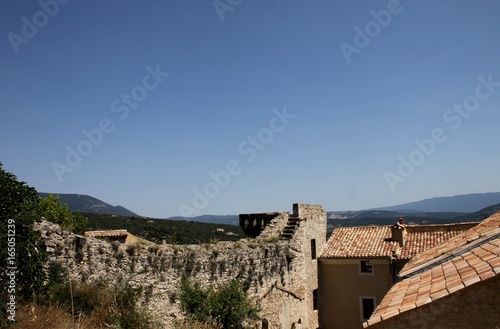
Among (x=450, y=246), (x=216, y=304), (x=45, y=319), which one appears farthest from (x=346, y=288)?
(x=45, y=319)

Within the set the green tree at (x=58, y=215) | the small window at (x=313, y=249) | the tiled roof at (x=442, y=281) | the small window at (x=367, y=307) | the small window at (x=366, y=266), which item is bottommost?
the small window at (x=367, y=307)

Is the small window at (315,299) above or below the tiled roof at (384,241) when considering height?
below

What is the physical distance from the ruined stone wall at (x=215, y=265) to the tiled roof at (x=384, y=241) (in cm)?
198

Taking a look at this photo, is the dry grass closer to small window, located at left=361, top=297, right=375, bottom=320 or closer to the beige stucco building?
the beige stucco building

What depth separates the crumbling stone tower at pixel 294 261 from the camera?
1834 cm

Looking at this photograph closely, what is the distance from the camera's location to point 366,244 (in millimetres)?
25047

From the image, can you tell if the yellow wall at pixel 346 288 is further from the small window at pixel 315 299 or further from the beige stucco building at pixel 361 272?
the small window at pixel 315 299

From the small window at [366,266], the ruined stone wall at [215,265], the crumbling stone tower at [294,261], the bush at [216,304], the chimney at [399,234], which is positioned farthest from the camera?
the chimney at [399,234]

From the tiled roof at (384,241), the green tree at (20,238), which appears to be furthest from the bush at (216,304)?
the tiled roof at (384,241)

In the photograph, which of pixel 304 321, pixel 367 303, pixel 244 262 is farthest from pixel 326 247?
pixel 244 262

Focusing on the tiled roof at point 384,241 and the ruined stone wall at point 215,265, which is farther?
the tiled roof at point 384,241

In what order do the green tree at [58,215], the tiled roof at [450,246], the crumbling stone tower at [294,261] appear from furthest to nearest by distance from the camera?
the green tree at [58,215] < the crumbling stone tower at [294,261] < the tiled roof at [450,246]

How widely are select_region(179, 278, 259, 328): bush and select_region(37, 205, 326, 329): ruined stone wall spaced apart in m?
0.34

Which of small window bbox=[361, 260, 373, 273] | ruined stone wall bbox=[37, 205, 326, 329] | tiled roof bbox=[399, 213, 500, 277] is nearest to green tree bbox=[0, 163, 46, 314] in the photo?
ruined stone wall bbox=[37, 205, 326, 329]
